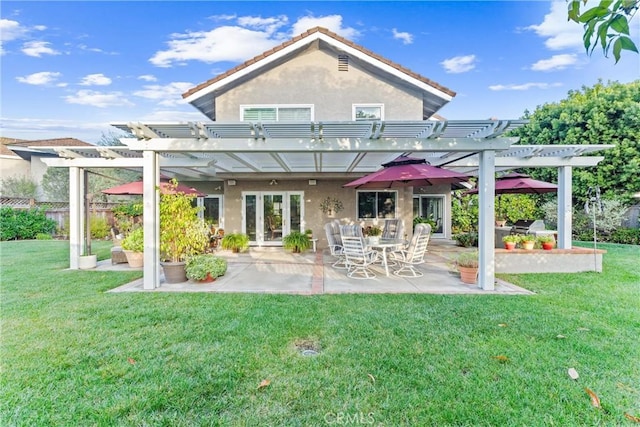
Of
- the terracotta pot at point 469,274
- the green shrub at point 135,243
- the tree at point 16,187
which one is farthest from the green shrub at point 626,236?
the tree at point 16,187

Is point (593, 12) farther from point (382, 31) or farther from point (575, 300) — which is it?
point (382, 31)

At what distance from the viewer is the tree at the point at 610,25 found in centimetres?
143

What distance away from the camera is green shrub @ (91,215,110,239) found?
1691 centimetres

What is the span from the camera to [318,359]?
3752 mm

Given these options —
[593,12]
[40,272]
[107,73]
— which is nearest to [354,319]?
[593,12]

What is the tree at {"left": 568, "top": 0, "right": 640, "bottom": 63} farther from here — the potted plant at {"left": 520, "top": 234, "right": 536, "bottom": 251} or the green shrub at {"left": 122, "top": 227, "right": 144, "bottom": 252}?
the green shrub at {"left": 122, "top": 227, "right": 144, "bottom": 252}

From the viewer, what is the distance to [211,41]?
13609 mm

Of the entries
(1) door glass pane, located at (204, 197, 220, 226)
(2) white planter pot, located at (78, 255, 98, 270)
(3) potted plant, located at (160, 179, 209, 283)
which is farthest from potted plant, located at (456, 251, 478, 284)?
(1) door glass pane, located at (204, 197, 220, 226)

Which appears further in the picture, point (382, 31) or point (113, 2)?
point (382, 31)

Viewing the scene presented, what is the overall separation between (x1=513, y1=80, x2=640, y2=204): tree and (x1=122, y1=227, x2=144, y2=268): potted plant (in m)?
18.0

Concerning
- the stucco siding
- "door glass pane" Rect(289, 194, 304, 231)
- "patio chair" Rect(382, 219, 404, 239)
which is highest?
the stucco siding

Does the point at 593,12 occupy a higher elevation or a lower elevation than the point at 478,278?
higher

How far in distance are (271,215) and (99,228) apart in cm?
1024

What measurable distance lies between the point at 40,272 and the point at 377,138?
32.2 feet
